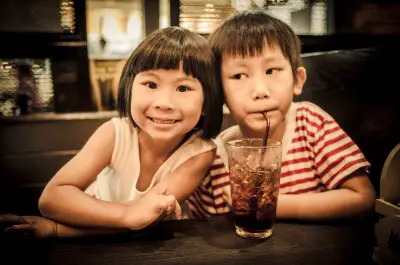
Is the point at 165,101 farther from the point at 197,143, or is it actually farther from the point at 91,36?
the point at 91,36

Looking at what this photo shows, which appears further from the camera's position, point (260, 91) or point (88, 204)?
point (260, 91)

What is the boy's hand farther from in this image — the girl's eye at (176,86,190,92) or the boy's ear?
the boy's ear

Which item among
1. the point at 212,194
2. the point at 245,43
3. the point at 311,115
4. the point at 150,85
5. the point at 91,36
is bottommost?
Result: the point at 212,194

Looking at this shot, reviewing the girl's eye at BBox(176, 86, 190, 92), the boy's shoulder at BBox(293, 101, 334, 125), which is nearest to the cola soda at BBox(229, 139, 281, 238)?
the girl's eye at BBox(176, 86, 190, 92)

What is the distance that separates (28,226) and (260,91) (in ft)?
2.08

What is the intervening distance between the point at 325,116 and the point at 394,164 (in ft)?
1.34

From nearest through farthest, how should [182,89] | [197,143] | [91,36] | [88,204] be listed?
[88,204] < [182,89] < [197,143] < [91,36]

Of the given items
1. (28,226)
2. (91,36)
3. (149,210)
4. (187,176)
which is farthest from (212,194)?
(91,36)

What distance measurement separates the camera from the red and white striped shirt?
107 centimetres

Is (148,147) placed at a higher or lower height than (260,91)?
lower

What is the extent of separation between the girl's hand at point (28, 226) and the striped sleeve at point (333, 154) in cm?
72

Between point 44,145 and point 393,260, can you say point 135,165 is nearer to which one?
point 393,260

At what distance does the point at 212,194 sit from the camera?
3.94 feet

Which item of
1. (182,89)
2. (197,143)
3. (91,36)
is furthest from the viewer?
(91,36)
